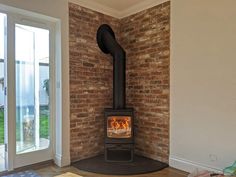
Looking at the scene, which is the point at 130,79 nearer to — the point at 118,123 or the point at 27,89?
the point at 118,123

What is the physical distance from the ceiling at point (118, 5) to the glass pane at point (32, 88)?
87 cm

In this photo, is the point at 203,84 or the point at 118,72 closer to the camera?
the point at 203,84

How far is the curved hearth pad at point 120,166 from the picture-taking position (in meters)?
2.95

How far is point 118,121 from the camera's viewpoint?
335 centimetres

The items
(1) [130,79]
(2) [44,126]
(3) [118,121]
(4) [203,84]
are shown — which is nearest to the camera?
(4) [203,84]

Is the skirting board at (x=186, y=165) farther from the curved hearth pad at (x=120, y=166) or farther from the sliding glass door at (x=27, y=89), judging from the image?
the sliding glass door at (x=27, y=89)

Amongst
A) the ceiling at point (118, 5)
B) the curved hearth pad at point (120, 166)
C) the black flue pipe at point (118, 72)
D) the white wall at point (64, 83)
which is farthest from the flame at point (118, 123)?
the ceiling at point (118, 5)

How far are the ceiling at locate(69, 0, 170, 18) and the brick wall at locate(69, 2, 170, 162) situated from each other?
79mm

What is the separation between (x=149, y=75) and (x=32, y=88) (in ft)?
6.04

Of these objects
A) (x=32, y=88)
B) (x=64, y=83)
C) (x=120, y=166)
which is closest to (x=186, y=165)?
(x=120, y=166)

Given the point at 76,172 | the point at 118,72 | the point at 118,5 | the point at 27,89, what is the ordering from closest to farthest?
the point at 76,172, the point at 27,89, the point at 118,72, the point at 118,5

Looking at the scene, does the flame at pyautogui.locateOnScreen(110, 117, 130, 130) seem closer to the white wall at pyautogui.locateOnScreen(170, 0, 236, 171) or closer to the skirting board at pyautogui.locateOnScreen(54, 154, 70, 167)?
the white wall at pyautogui.locateOnScreen(170, 0, 236, 171)

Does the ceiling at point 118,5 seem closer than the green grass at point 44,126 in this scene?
No

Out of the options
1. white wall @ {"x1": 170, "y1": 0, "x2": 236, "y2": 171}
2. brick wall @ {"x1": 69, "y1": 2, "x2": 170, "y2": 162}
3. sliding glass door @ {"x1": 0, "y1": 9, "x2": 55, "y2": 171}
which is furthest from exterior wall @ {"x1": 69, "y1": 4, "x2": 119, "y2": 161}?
white wall @ {"x1": 170, "y1": 0, "x2": 236, "y2": 171}
